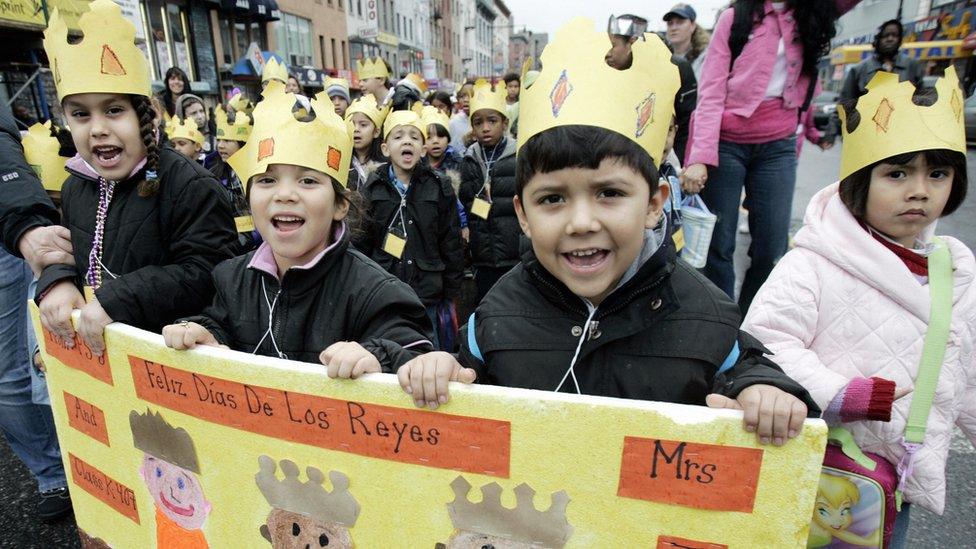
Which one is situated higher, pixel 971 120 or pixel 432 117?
pixel 432 117

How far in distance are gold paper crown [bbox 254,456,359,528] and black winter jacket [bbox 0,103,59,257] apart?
148 centimetres

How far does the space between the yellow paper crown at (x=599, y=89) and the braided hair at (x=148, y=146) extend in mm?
1389

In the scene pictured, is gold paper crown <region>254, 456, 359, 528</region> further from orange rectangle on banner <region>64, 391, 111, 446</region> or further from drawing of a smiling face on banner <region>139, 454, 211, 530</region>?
orange rectangle on banner <region>64, 391, 111, 446</region>

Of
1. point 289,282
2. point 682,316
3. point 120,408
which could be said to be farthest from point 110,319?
point 682,316

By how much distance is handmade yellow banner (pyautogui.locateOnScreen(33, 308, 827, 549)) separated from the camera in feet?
3.64

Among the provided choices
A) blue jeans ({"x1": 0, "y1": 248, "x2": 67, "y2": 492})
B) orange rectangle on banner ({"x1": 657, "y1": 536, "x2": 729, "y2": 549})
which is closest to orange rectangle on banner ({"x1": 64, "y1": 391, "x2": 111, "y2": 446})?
blue jeans ({"x1": 0, "y1": 248, "x2": 67, "y2": 492})

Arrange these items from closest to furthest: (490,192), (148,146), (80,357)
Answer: (80,357) → (148,146) → (490,192)

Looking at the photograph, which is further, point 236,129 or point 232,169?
point 236,129

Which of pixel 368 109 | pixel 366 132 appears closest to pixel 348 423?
pixel 366 132

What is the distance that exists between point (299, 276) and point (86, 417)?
73 cm

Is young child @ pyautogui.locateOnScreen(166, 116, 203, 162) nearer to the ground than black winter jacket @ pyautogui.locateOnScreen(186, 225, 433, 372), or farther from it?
farther from it

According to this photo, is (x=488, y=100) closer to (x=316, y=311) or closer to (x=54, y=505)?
(x=316, y=311)

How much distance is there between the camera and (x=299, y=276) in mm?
1815

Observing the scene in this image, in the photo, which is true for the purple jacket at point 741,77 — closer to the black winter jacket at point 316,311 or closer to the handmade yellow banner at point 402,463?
the black winter jacket at point 316,311
